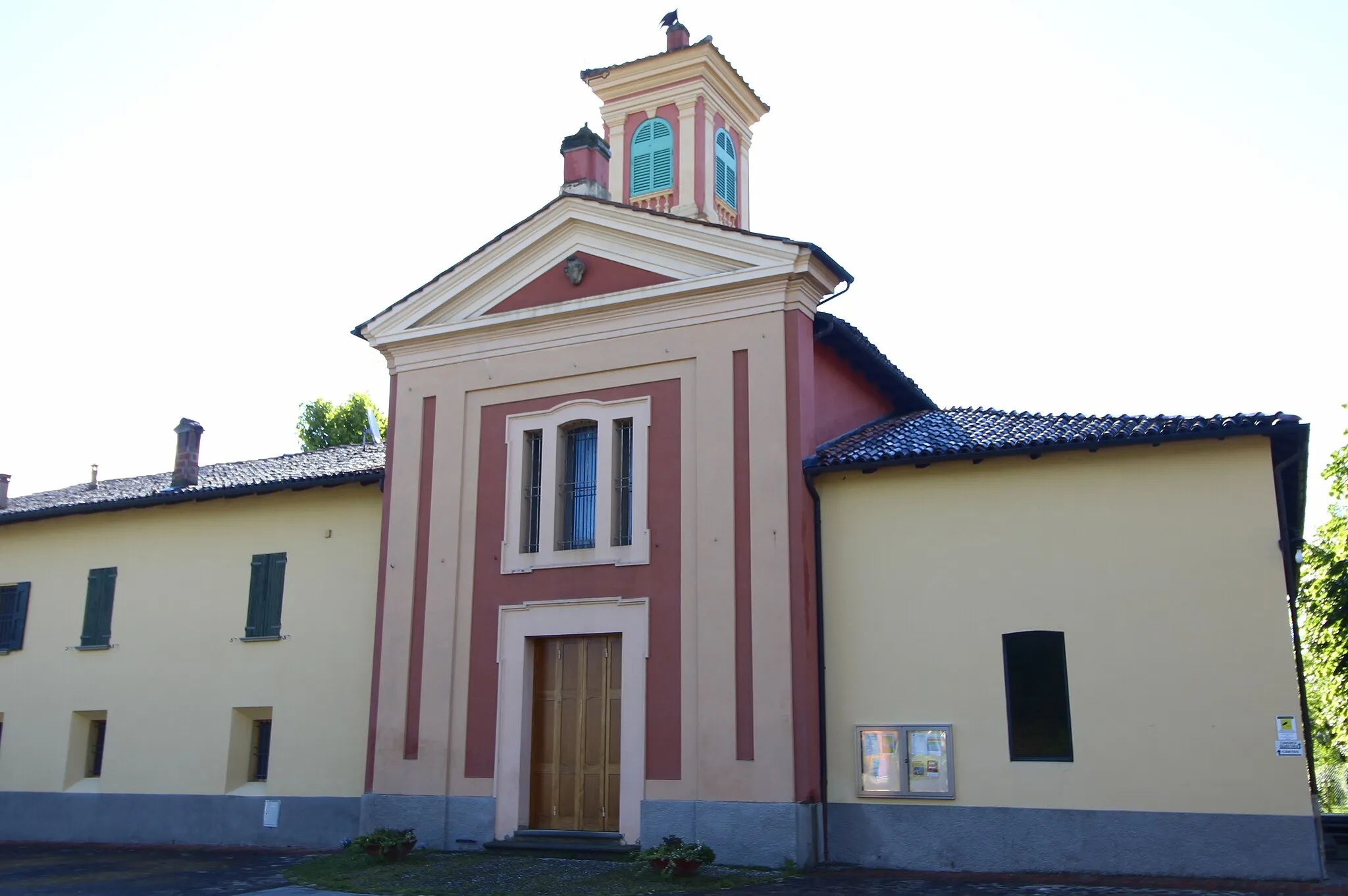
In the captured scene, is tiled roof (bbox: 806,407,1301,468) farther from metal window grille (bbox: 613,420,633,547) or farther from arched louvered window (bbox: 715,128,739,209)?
arched louvered window (bbox: 715,128,739,209)

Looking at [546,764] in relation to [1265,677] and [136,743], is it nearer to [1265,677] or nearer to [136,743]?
[136,743]

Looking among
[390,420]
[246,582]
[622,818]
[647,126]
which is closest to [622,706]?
[622,818]

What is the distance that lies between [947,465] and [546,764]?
651 centimetres

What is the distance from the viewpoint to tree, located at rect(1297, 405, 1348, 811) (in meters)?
23.3

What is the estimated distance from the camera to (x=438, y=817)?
15930mm

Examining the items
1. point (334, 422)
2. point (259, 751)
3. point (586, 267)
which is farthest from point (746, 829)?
point (334, 422)

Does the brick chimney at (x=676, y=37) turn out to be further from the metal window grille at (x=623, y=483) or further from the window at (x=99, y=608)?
the window at (x=99, y=608)

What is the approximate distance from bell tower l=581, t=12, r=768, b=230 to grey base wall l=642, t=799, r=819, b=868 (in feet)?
33.2

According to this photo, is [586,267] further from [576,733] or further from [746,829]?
[746,829]

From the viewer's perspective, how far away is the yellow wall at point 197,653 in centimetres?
1783

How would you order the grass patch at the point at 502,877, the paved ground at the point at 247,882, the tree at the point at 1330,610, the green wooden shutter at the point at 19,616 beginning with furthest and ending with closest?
the tree at the point at 1330,610, the green wooden shutter at the point at 19,616, the grass patch at the point at 502,877, the paved ground at the point at 247,882

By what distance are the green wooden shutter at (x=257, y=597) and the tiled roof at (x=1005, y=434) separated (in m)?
9.18

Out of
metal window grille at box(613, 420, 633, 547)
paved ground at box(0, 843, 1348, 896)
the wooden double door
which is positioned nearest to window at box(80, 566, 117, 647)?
paved ground at box(0, 843, 1348, 896)

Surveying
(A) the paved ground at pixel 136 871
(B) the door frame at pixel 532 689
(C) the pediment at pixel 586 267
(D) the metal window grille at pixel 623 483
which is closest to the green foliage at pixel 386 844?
(A) the paved ground at pixel 136 871
